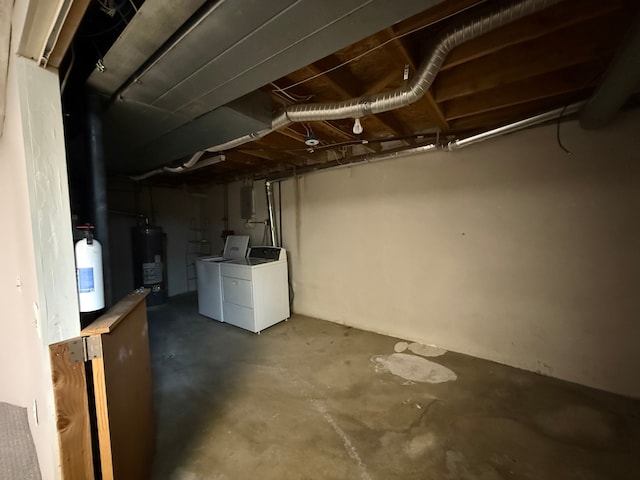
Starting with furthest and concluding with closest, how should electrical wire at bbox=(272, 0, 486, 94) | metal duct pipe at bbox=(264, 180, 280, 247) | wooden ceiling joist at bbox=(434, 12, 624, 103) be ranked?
metal duct pipe at bbox=(264, 180, 280, 247) → wooden ceiling joist at bbox=(434, 12, 624, 103) → electrical wire at bbox=(272, 0, 486, 94)

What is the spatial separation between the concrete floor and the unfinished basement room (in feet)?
0.06

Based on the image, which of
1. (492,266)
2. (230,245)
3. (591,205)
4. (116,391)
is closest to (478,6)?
(591,205)

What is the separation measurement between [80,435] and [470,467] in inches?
72.9

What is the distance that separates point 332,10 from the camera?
892mm

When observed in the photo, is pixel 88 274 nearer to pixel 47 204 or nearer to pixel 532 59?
pixel 47 204

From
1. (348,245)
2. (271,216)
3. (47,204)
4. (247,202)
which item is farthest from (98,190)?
(247,202)

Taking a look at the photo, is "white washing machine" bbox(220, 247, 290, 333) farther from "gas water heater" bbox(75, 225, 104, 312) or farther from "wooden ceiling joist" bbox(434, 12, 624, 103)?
"wooden ceiling joist" bbox(434, 12, 624, 103)

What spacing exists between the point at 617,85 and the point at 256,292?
132 inches

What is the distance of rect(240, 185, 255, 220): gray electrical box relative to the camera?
4365mm

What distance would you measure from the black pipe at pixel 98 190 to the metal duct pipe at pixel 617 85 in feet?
7.95

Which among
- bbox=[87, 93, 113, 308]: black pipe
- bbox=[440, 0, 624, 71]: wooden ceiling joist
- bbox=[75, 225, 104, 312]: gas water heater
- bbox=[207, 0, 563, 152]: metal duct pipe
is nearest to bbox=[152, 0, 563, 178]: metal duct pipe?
bbox=[207, 0, 563, 152]: metal duct pipe

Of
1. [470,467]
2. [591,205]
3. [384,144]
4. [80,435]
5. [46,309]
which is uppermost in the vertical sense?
[384,144]

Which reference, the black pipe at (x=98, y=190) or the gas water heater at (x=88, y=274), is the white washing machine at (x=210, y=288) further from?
the gas water heater at (x=88, y=274)

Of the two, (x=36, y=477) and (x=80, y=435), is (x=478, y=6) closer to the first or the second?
(x=80, y=435)
